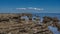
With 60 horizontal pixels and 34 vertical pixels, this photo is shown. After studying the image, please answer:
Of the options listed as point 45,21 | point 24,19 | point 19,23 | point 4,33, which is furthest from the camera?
point 45,21

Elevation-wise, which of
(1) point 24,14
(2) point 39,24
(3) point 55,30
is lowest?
(3) point 55,30

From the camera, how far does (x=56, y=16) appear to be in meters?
7.84

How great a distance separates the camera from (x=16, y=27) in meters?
6.20

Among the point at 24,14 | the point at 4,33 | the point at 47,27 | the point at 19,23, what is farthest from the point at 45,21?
the point at 4,33

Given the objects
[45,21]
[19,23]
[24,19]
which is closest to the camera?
[19,23]

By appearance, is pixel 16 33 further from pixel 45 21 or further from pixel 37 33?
pixel 45 21

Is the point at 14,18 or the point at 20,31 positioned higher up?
the point at 14,18

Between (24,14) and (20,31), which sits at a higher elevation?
(24,14)

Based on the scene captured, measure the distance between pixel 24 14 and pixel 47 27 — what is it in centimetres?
122

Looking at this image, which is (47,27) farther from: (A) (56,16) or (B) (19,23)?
(B) (19,23)

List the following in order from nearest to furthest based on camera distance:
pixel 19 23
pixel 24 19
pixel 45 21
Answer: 1. pixel 19 23
2. pixel 24 19
3. pixel 45 21

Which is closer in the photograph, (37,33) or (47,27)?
(37,33)

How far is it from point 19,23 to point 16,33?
1.89ft

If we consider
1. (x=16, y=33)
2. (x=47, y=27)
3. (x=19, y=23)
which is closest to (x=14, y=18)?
(x=19, y=23)
